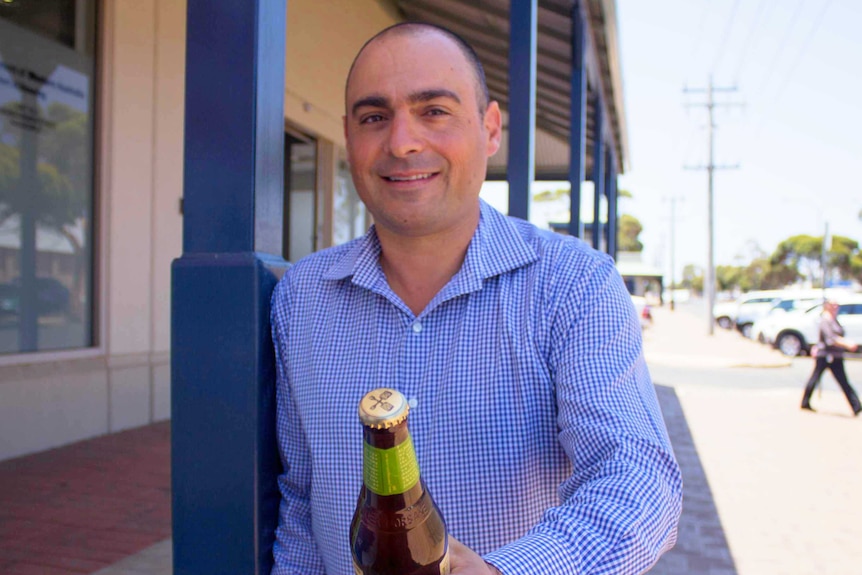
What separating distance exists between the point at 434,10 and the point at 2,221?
564cm

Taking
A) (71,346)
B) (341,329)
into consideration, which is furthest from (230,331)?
(71,346)

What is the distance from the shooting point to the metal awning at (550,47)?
22.3 feet

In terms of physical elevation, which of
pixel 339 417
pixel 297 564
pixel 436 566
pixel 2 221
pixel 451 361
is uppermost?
pixel 2 221

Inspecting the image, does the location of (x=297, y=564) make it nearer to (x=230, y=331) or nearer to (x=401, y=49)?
(x=230, y=331)

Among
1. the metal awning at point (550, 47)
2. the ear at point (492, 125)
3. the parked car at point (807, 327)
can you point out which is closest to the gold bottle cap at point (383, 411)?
the ear at point (492, 125)

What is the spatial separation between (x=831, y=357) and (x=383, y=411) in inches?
406

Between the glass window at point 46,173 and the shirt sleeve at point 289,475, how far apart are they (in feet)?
13.3

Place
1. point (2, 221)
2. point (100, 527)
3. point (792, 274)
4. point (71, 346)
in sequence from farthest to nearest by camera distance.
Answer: point (792, 274) < point (71, 346) < point (2, 221) < point (100, 527)

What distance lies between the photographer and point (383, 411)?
949mm

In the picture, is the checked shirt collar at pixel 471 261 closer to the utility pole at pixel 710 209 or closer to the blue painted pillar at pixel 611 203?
the blue painted pillar at pixel 611 203

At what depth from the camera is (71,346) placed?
551cm

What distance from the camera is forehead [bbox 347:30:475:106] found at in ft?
5.27

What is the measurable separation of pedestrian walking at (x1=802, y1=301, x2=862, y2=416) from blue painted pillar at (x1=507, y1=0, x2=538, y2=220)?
292 inches

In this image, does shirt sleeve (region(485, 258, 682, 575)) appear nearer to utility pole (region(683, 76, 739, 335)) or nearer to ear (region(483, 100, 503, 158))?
ear (region(483, 100, 503, 158))
